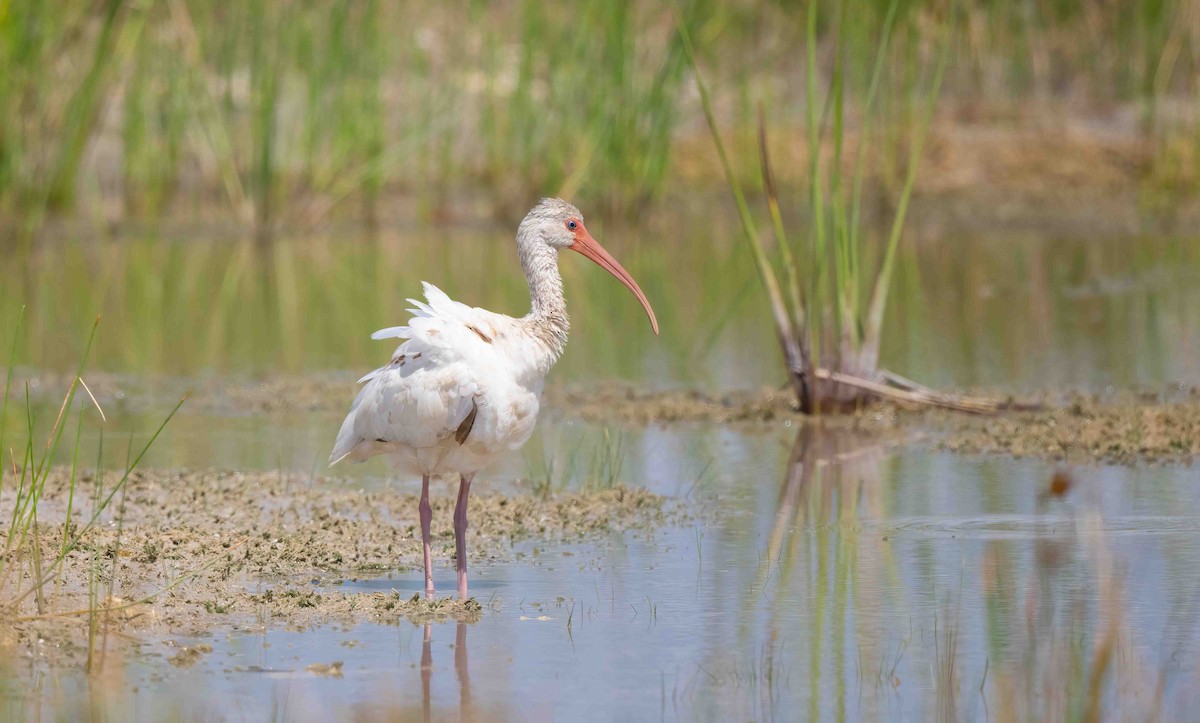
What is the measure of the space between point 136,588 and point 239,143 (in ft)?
43.0

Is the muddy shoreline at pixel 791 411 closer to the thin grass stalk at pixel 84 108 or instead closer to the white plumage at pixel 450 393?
the white plumage at pixel 450 393

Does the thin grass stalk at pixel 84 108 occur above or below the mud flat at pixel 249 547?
above

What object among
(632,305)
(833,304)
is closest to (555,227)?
(833,304)

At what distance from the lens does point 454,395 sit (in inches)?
210

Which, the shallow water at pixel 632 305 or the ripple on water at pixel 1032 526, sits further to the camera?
the shallow water at pixel 632 305

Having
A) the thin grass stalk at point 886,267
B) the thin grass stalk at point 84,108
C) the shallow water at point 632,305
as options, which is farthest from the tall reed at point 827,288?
the thin grass stalk at point 84,108

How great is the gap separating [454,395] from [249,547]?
0.97 meters

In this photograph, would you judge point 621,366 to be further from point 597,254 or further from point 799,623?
point 799,623

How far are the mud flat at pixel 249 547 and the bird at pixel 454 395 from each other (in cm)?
35

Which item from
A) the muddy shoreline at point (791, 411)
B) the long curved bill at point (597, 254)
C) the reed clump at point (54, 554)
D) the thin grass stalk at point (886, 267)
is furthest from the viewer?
the thin grass stalk at point (886, 267)

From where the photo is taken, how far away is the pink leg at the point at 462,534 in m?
5.26

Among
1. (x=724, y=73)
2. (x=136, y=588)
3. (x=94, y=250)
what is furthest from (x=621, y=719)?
(x=724, y=73)

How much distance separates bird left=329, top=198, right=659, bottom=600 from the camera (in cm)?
533

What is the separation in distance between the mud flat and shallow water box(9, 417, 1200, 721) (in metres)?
0.14
